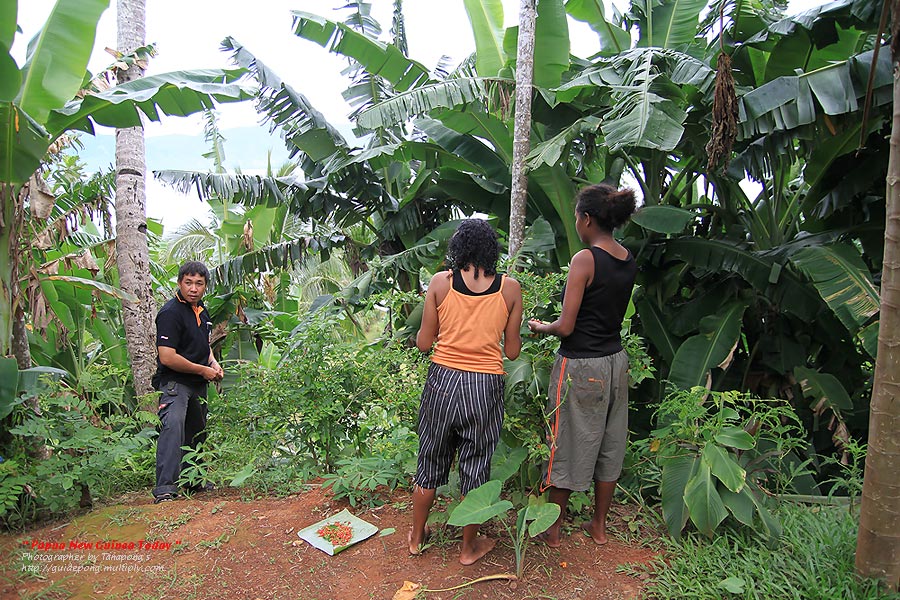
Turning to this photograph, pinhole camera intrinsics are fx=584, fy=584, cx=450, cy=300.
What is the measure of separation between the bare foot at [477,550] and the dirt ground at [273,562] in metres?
0.04

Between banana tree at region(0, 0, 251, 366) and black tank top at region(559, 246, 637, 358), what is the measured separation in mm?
3062

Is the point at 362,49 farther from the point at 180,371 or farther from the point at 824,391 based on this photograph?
the point at 824,391

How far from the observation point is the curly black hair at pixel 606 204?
2.85 metres

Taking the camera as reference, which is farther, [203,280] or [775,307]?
[775,307]

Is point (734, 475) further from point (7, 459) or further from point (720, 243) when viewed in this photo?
point (7, 459)

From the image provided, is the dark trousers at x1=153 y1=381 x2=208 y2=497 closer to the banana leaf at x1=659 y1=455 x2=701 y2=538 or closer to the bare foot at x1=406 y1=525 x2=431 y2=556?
the bare foot at x1=406 y1=525 x2=431 y2=556

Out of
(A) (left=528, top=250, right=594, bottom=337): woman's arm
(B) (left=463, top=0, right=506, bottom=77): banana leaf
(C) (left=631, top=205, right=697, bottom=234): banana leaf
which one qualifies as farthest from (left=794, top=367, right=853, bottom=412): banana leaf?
(B) (left=463, top=0, right=506, bottom=77): banana leaf

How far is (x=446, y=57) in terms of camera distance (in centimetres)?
821

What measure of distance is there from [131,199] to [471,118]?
3306mm

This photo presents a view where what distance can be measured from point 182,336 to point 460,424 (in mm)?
2403

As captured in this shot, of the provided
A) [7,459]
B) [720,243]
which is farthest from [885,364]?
[7,459]

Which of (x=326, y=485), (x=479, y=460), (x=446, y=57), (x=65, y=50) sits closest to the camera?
(x=479, y=460)

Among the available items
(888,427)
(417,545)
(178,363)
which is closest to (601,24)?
(888,427)

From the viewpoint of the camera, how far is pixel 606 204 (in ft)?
9.34
